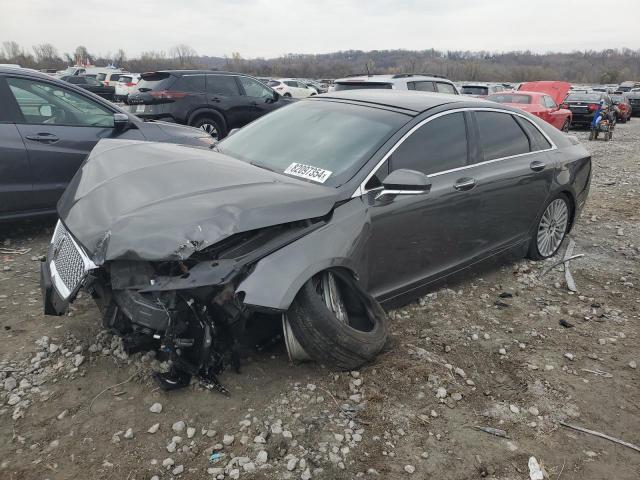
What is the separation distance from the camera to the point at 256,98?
1071 centimetres

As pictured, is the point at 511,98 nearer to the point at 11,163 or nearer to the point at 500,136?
the point at 500,136

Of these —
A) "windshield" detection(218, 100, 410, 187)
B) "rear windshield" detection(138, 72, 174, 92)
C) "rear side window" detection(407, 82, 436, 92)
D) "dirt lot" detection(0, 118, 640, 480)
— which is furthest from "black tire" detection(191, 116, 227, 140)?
"dirt lot" detection(0, 118, 640, 480)

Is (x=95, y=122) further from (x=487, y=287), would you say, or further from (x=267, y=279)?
(x=487, y=287)

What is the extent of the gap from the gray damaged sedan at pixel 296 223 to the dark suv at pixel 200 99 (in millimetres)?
6062

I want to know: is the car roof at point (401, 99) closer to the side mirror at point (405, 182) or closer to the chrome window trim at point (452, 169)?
the chrome window trim at point (452, 169)

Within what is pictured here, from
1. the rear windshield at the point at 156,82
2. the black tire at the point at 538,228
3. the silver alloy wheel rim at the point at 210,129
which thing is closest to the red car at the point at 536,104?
the silver alloy wheel rim at the point at 210,129

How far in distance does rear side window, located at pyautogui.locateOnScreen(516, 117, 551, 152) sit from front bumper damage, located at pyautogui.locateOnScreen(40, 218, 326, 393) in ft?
9.11

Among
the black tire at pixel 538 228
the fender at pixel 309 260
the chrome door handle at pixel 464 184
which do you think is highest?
the chrome door handle at pixel 464 184

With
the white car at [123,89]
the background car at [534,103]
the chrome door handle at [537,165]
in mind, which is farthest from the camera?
the white car at [123,89]

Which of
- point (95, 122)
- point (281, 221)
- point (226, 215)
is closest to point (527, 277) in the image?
point (281, 221)

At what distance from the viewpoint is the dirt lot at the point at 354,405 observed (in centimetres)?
235

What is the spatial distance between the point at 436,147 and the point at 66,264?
8.47 feet

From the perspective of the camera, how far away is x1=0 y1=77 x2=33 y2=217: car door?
4496 millimetres

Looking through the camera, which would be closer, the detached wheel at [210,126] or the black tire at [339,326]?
the black tire at [339,326]
